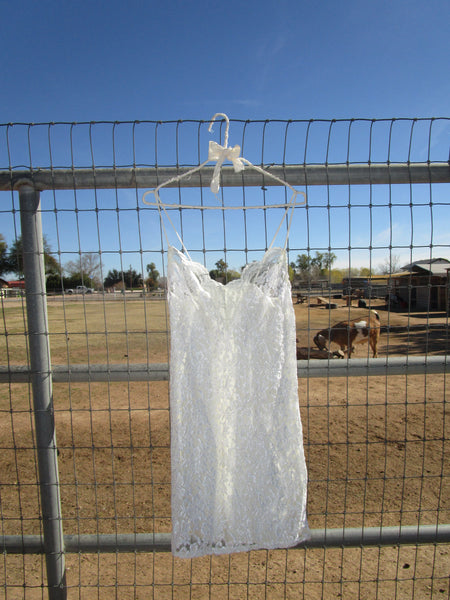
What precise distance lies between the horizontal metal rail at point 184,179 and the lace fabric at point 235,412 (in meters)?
0.43

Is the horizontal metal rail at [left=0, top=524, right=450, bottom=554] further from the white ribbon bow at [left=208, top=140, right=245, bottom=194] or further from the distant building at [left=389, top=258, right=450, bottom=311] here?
the white ribbon bow at [left=208, top=140, right=245, bottom=194]

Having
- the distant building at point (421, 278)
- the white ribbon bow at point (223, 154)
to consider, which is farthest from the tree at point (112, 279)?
the distant building at point (421, 278)

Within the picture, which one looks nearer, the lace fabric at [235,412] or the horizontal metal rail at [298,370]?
the lace fabric at [235,412]

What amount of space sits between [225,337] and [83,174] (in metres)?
1.04

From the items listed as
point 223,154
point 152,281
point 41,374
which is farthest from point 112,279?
point 223,154

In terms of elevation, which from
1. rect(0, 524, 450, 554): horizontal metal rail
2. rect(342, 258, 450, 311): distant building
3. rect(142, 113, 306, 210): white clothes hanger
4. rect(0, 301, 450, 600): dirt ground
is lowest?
rect(0, 301, 450, 600): dirt ground

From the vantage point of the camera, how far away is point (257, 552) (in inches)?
106

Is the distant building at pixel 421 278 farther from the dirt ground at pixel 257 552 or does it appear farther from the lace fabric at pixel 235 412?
the lace fabric at pixel 235 412

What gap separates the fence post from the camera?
1806 millimetres

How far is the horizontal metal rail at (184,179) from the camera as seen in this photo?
1.82m

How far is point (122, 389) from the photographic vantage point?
7.46 meters

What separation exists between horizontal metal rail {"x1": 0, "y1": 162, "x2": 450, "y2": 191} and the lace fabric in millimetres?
431

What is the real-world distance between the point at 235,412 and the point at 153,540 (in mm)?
827

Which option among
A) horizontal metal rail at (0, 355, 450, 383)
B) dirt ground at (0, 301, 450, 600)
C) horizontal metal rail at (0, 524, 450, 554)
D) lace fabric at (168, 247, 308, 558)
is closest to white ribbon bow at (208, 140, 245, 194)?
lace fabric at (168, 247, 308, 558)
